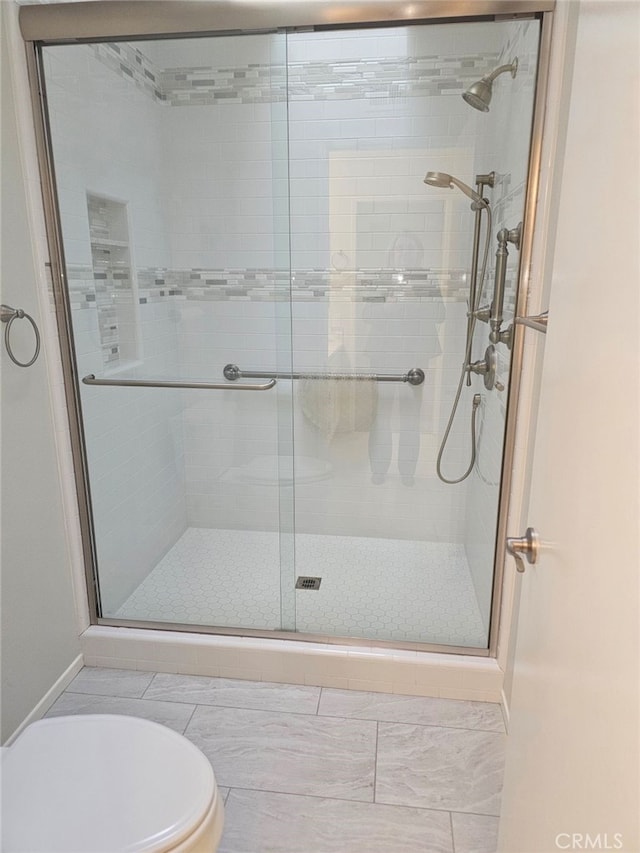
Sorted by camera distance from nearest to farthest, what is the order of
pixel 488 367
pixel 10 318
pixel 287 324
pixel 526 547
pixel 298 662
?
pixel 526 547
pixel 10 318
pixel 298 662
pixel 488 367
pixel 287 324

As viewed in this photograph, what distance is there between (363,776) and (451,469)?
125 cm

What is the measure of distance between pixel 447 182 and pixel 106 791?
2.15 meters

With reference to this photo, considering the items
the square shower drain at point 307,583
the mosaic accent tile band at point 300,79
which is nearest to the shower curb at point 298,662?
the square shower drain at point 307,583

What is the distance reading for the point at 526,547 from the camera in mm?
906

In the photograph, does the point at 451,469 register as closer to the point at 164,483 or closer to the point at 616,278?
the point at 164,483

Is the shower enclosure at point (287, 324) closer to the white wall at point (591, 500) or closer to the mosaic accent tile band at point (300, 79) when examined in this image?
the mosaic accent tile band at point (300, 79)

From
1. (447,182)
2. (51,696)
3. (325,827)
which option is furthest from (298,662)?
(447,182)

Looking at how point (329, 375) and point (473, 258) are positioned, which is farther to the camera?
point (329, 375)

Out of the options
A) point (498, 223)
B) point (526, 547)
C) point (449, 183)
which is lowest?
point (526, 547)

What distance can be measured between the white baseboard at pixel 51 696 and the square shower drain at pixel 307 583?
2.70 feet

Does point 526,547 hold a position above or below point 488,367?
below

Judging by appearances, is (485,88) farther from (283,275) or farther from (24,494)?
(24,494)

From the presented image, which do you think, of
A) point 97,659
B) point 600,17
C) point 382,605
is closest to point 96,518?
point 97,659

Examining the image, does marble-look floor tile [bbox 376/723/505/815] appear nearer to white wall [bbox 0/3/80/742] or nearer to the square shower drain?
the square shower drain
